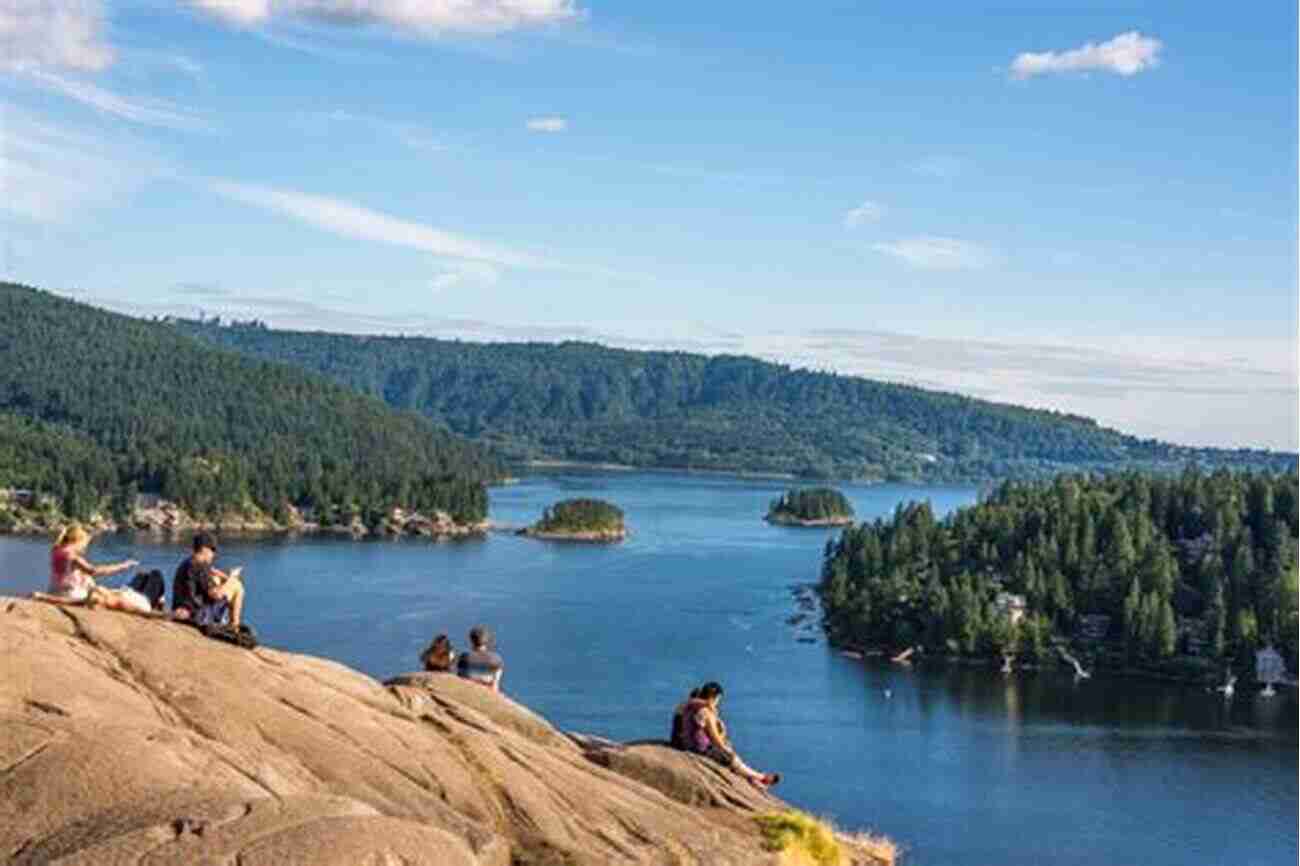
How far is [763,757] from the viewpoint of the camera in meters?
67.6

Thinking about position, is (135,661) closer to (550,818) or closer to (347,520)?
(550,818)

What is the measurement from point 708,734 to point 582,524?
157 metres

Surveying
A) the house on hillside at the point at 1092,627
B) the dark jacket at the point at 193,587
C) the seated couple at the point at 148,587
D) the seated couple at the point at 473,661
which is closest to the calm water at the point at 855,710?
the house on hillside at the point at 1092,627

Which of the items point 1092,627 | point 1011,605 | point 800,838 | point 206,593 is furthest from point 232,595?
point 1011,605

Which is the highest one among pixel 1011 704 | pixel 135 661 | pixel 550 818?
pixel 135 661

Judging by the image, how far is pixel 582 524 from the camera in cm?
17662

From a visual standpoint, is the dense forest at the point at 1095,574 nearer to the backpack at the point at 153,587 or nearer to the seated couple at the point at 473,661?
the seated couple at the point at 473,661

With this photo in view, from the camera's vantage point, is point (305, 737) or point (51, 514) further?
point (51, 514)

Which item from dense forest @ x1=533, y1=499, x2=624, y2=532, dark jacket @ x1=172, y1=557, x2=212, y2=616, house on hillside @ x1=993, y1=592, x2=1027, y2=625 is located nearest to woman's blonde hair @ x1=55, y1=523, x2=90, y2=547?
dark jacket @ x1=172, y1=557, x2=212, y2=616

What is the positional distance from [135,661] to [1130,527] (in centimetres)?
11599

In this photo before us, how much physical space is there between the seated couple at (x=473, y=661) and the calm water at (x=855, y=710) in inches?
1248

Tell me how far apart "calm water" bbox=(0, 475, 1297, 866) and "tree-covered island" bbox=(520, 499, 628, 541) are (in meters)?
34.5

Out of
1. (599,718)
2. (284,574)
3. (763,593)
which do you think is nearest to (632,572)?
(763,593)

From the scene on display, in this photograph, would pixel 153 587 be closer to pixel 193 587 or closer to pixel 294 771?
pixel 193 587
